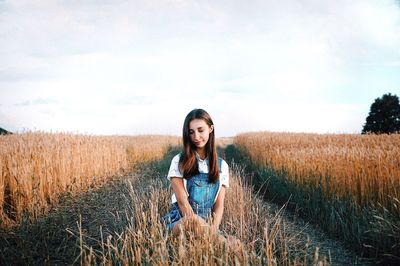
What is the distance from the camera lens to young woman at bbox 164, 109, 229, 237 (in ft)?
10.7

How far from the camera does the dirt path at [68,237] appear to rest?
365 centimetres

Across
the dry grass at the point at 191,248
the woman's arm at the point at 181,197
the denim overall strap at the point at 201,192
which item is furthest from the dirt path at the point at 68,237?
the denim overall strap at the point at 201,192

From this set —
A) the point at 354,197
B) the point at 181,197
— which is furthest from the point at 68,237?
the point at 354,197

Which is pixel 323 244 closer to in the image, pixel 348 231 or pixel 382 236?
pixel 348 231

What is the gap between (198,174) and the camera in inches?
134

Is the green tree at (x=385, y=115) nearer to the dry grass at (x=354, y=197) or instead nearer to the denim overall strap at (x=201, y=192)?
the dry grass at (x=354, y=197)

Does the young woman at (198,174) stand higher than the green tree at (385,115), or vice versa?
the green tree at (385,115)

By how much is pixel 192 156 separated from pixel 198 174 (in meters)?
0.22

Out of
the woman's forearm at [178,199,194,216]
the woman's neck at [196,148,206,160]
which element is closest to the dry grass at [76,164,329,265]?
the woman's forearm at [178,199,194,216]

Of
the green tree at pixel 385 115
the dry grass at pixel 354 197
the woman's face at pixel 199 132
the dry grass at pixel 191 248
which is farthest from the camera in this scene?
the green tree at pixel 385 115

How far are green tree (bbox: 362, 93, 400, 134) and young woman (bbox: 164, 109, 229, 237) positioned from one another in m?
28.2

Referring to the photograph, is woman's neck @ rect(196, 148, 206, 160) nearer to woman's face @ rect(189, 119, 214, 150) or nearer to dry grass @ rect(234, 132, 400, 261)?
woman's face @ rect(189, 119, 214, 150)

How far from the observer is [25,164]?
5172 mm

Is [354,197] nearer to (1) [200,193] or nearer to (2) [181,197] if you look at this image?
(1) [200,193]
